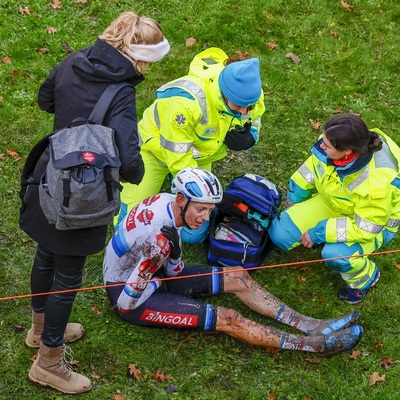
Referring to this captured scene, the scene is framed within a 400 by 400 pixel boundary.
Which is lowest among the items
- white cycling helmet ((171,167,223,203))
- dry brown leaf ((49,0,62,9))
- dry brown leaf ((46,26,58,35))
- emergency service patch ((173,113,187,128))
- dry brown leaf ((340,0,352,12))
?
dry brown leaf ((46,26,58,35))

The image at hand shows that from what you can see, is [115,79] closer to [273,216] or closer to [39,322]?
[39,322]

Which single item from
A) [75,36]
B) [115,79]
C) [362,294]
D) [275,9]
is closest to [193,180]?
[115,79]

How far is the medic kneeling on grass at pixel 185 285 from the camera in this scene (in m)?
4.71

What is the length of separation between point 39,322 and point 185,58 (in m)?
4.08

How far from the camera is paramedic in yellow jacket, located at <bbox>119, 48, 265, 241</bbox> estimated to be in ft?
17.2

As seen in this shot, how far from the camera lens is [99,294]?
17.7 ft

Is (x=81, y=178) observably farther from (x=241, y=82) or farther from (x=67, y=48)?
(x=67, y=48)

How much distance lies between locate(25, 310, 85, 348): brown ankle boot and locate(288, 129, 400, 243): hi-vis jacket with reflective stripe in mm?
1994

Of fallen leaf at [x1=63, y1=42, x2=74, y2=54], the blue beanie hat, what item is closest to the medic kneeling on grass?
the blue beanie hat

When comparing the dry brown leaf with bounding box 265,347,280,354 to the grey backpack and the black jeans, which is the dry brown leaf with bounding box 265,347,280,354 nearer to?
the black jeans

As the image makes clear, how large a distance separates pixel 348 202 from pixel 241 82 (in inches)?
50.3

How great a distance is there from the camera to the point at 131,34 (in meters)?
4.22

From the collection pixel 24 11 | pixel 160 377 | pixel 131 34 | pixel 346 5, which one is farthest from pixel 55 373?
pixel 346 5

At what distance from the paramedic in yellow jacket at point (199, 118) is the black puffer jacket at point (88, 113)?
105 cm
